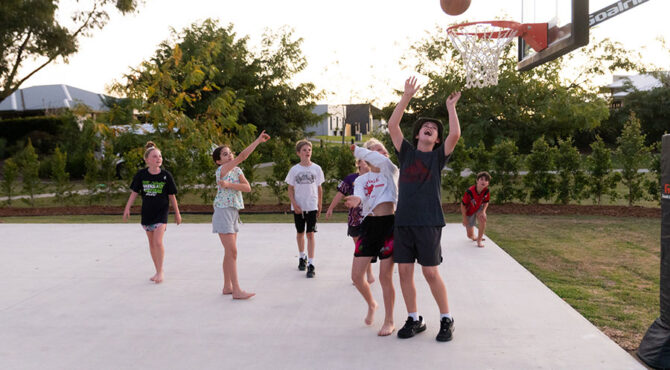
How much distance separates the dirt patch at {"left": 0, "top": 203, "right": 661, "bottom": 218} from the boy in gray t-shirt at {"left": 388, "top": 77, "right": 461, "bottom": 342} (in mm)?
9124

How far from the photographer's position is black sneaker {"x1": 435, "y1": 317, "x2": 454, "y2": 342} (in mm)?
4820

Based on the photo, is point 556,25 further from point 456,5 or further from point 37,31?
point 37,31

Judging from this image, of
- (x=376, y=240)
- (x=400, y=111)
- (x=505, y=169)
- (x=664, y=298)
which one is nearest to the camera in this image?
(x=664, y=298)

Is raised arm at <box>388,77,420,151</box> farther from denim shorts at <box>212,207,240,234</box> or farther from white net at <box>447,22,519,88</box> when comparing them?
white net at <box>447,22,519,88</box>

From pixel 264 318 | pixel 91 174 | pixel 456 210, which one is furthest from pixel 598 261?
pixel 91 174

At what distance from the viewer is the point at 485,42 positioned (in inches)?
342

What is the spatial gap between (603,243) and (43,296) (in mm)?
8377

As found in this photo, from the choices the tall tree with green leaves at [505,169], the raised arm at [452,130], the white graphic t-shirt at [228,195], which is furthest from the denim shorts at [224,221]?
the tall tree with green leaves at [505,169]

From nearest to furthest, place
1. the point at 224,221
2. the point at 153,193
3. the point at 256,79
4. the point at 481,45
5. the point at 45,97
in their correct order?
the point at 224,221, the point at 153,193, the point at 481,45, the point at 256,79, the point at 45,97

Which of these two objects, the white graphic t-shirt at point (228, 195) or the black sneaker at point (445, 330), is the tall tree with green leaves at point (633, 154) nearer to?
the black sneaker at point (445, 330)

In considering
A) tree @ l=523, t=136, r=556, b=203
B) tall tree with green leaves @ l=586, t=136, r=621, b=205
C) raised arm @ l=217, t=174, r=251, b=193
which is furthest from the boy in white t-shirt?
tall tree with green leaves @ l=586, t=136, r=621, b=205

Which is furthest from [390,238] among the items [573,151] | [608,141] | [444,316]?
[608,141]

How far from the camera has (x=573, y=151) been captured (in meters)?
13.9

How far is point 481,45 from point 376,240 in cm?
484
